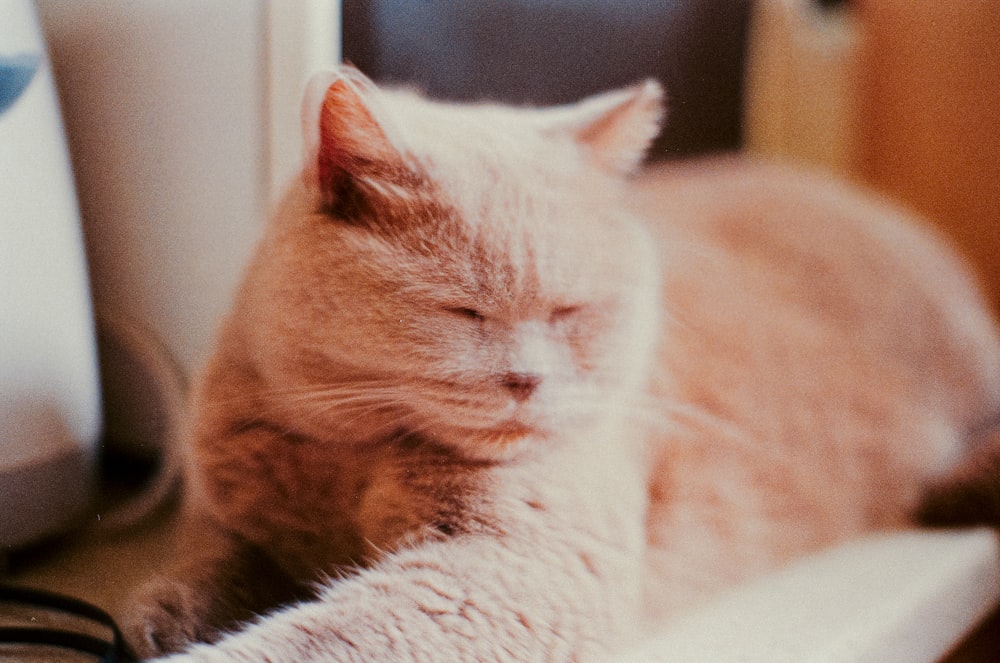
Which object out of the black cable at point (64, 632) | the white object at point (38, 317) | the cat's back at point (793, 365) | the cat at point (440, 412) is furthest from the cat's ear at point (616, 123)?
the black cable at point (64, 632)

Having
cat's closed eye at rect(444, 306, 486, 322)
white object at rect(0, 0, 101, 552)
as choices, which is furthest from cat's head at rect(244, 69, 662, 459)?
white object at rect(0, 0, 101, 552)

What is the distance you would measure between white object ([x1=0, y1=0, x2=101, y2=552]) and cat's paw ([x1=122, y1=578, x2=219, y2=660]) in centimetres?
8

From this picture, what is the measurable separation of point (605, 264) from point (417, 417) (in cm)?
18

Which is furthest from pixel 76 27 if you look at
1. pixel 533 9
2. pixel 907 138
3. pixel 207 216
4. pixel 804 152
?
pixel 907 138

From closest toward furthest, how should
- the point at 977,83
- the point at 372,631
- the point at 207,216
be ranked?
the point at 372,631 → the point at 207,216 → the point at 977,83

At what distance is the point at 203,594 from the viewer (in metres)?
0.55

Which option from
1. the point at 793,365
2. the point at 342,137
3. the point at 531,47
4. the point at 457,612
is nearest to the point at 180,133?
the point at 342,137

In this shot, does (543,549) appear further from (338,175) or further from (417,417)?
(338,175)

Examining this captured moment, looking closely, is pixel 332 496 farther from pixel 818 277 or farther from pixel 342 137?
pixel 818 277

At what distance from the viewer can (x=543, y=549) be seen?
54 centimetres

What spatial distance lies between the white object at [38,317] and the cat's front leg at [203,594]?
8cm

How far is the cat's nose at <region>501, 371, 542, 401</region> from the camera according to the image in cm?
52

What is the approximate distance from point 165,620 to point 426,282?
0.92ft

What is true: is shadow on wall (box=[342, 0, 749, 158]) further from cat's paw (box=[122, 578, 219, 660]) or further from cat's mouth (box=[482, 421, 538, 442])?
cat's paw (box=[122, 578, 219, 660])
